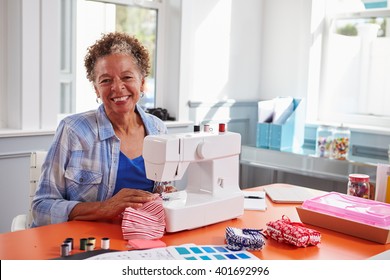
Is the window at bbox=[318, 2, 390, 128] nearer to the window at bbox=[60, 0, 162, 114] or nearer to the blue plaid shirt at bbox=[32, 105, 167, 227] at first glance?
the window at bbox=[60, 0, 162, 114]

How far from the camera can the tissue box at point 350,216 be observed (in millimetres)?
1660

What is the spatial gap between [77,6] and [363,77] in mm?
2107

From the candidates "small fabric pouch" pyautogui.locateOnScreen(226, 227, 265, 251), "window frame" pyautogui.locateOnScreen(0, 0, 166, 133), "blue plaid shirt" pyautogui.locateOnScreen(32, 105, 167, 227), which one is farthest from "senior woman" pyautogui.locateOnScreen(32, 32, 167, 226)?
"window frame" pyautogui.locateOnScreen(0, 0, 166, 133)

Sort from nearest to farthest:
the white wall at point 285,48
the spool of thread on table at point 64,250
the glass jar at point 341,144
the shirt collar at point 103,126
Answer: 1. the spool of thread on table at point 64,250
2. the shirt collar at point 103,126
3. the glass jar at point 341,144
4. the white wall at point 285,48

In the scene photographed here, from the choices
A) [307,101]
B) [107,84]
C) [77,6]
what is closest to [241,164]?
[307,101]

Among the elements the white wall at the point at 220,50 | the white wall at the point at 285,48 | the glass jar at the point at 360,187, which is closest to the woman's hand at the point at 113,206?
the glass jar at the point at 360,187

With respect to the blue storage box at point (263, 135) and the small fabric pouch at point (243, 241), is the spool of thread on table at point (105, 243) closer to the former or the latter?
the small fabric pouch at point (243, 241)

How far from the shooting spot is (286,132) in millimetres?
3689

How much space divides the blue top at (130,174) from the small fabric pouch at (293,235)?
63 cm

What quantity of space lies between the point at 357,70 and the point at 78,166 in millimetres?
2613

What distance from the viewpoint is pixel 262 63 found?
4262 millimetres

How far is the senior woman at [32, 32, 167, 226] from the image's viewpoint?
6.17ft

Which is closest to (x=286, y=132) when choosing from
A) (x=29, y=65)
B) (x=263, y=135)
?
(x=263, y=135)

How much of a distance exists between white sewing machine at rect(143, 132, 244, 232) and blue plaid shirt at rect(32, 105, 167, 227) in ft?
1.16
